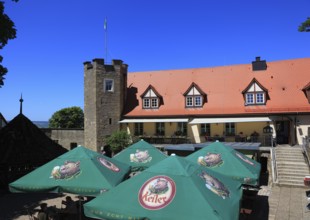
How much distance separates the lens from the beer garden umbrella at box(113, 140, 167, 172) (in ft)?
43.7

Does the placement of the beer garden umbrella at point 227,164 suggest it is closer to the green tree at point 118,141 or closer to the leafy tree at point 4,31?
the leafy tree at point 4,31

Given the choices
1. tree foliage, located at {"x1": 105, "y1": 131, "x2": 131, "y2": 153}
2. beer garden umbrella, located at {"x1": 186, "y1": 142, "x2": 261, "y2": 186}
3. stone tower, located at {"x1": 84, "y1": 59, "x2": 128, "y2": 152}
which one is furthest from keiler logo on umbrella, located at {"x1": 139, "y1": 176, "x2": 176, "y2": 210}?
stone tower, located at {"x1": 84, "y1": 59, "x2": 128, "y2": 152}

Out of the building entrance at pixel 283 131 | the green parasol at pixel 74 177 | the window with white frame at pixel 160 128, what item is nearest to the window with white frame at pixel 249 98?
the building entrance at pixel 283 131

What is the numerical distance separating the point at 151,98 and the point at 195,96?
4.62 metres

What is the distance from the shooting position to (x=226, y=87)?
102ft

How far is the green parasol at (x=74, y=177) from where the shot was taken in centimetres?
792

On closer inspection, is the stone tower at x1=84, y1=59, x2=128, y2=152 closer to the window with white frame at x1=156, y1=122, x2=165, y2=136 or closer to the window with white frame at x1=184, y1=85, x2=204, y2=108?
the window with white frame at x1=156, y1=122, x2=165, y2=136

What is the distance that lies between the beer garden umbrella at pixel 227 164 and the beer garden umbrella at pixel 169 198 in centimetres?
379

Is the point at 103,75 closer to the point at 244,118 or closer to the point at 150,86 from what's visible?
the point at 150,86

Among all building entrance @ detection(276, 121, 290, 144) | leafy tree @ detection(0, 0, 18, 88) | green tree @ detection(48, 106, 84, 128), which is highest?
leafy tree @ detection(0, 0, 18, 88)

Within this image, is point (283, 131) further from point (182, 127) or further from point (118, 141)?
point (118, 141)

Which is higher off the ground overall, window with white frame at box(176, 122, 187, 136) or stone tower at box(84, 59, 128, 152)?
stone tower at box(84, 59, 128, 152)

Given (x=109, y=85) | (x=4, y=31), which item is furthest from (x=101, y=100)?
(x=4, y=31)

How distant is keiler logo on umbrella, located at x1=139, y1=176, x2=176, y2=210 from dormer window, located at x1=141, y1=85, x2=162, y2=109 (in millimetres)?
25777
